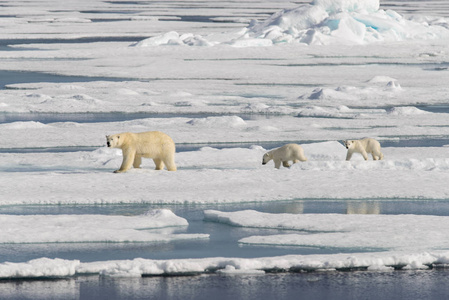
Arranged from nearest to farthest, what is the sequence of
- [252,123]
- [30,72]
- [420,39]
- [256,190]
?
[256,190] < [252,123] < [30,72] < [420,39]

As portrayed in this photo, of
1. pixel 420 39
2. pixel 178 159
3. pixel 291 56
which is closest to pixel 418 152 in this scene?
pixel 178 159

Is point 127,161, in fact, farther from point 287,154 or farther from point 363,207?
point 363,207

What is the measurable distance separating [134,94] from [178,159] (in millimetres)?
7605

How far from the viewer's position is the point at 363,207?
7.88 meters

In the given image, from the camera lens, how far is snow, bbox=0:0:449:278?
6.44 metres

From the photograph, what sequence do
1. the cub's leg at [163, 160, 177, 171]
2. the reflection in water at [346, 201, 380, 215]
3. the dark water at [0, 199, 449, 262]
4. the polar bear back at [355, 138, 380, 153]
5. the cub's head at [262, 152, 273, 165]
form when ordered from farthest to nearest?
the polar bear back at [355, 138, 380, 153]
the cub's head at [262, 152, 273, 165]
the cub's leg at [163, 160, 177, 171]
the reflection in water at [346, 201, 380, 215]
the dark water at [0, 199, 449, 262]

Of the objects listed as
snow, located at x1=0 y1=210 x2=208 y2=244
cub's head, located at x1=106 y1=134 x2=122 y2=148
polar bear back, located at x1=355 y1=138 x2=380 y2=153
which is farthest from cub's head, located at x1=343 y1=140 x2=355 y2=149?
snow, located at x1=0 y1=210 x2=208 y2=244

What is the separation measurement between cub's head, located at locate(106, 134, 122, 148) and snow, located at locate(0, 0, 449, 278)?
1.17 feet

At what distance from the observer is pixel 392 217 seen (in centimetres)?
722

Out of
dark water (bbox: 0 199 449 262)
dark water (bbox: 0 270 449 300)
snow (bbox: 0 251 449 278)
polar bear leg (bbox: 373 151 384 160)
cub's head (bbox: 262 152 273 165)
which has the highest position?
polar bear leg (bbox: 373 151 384 160)

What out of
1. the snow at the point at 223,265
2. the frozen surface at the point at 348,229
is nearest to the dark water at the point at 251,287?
the snow at the point at 223,265

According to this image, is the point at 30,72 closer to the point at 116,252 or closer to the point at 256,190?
the point at 256,190

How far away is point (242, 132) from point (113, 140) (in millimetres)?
4515

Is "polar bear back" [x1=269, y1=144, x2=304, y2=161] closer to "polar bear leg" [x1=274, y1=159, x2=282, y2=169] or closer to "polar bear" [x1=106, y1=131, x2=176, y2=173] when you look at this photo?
"polar bear leg" [x1=274, y1=159, x2=282, y2=169]
